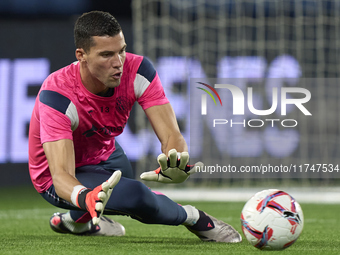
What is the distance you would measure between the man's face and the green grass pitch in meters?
0.96

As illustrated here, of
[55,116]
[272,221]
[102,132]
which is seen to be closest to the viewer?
[272,221]

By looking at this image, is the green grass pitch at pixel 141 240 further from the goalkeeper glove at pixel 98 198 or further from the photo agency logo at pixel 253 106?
the photo agency logo at pixel 253 106

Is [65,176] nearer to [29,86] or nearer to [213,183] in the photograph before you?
[213,183]

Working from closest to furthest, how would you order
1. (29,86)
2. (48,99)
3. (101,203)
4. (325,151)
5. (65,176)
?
1. (101,203)
2. (65,176)
3. (48,99)
4. (325,151)
5. (29,86)

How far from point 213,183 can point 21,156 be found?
3209 mm

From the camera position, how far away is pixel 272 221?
3.04m

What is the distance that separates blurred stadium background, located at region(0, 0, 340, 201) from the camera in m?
8.62

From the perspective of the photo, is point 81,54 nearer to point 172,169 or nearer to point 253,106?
point 172,169

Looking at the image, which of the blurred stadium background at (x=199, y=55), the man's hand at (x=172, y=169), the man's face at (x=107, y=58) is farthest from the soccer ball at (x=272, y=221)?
the blurred stadium background at (x=199, y=55)

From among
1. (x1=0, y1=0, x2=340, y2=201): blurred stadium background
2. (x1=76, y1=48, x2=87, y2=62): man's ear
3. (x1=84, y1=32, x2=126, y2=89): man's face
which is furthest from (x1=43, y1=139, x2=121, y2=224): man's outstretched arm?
(x1=0, y1=0, x2=340, y2=201): blurred stadium background

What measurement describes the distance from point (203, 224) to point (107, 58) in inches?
44.5

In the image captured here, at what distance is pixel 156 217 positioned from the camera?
326cm

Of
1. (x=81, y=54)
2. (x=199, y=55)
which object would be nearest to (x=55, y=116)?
(x=81, y=54)

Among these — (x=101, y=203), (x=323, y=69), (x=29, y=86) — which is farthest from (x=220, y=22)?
(x=101, y=203)
